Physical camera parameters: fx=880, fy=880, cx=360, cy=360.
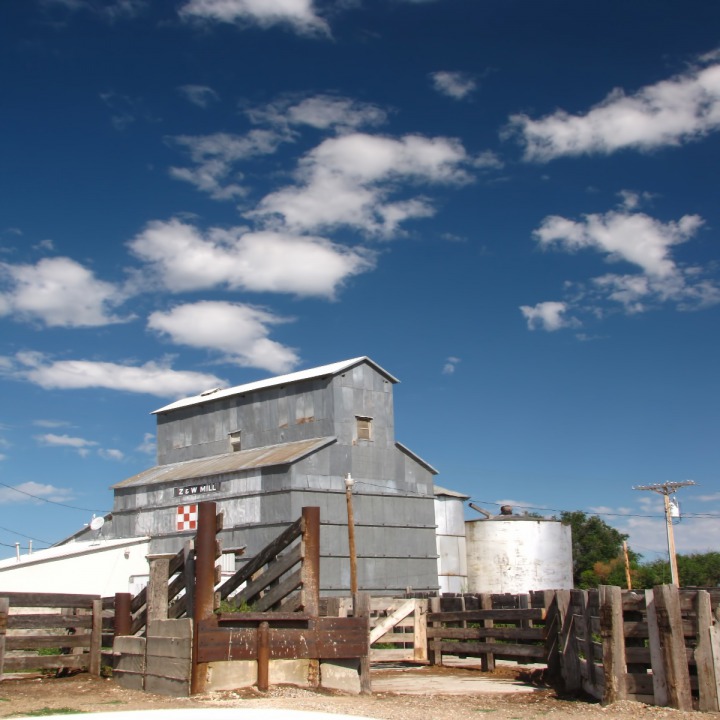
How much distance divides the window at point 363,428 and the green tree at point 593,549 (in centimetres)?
5023

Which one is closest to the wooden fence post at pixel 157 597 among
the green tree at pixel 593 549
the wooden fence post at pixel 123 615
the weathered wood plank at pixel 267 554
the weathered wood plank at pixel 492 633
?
the weathered wood plank at pixel 267 554

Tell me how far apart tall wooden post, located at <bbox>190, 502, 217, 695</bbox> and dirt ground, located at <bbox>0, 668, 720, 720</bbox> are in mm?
305

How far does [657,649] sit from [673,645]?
0.93 feet

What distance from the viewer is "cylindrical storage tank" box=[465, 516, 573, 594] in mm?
47438

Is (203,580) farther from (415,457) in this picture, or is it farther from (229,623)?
(415,457)

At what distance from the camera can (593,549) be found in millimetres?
93250

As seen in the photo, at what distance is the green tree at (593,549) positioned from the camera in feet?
284

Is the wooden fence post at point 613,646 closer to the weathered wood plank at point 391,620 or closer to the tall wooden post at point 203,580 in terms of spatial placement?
the tall wooden post at point 203,580

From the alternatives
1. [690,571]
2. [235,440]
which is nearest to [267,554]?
[235,440]

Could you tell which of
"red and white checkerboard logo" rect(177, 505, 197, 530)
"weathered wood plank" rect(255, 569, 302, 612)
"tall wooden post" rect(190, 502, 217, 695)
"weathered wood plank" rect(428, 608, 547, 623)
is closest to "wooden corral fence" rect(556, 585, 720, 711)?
"weathered wood plank" rect(428, 608, 547, 623)

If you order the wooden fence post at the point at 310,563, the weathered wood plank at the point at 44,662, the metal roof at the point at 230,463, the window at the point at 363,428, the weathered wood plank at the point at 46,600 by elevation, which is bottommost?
the weathered wood plank at the point at 44,662

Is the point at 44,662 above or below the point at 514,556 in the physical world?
below

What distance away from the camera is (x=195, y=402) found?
48.1 meters

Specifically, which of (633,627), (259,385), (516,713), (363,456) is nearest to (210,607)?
(516,713)
